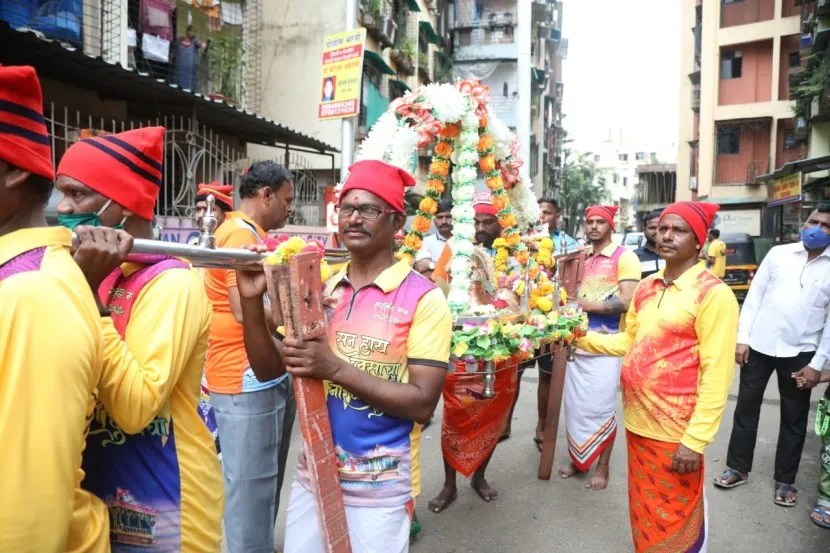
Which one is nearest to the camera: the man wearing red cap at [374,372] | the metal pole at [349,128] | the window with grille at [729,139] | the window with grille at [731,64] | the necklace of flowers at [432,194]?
the man wearing red cap at [374,372]

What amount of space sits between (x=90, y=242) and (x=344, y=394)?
1089mm

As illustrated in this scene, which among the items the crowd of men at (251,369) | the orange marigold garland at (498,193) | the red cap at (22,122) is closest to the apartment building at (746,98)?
the orange marigold garland at (498,193)

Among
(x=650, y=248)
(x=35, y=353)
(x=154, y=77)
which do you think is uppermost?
(x=154, y=77)

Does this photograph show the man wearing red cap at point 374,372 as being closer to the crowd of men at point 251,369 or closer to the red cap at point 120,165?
the crowd of men at point 251,369

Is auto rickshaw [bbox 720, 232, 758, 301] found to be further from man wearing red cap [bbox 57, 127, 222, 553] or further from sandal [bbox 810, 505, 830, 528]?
man wearing red cap [bbox 57, 127, 222, 553]

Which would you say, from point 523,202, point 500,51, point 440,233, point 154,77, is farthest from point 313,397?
point 500,51

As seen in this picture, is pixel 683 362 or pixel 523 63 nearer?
pixel 683 362

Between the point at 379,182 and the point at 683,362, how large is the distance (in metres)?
1.84

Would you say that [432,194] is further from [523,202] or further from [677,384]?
[677,384]

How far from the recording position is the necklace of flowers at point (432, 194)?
4.46 meters

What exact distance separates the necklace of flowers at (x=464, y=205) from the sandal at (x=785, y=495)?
9.46 ft

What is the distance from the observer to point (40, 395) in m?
1.16

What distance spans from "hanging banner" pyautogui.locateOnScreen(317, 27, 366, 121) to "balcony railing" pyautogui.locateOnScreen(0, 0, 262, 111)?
287 centimetres

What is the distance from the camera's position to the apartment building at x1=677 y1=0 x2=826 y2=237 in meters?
26.0
